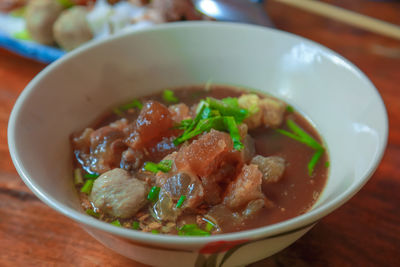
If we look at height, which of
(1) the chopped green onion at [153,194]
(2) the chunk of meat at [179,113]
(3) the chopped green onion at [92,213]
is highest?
(2) the chunk of meat at [179,113]

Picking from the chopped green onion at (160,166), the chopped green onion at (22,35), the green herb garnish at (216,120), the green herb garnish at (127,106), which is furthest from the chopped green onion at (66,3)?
the chopped green onion at (160,166)

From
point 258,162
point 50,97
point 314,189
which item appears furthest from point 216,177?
point 50,97

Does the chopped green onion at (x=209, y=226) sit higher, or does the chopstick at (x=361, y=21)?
the chopstick at (x=361, y=21)

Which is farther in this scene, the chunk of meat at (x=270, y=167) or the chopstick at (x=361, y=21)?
the chopstick at (x=361, y=21)

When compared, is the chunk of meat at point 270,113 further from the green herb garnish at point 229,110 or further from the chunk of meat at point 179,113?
the chunk of meat at point 179,113

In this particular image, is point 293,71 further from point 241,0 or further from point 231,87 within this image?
point 241,0

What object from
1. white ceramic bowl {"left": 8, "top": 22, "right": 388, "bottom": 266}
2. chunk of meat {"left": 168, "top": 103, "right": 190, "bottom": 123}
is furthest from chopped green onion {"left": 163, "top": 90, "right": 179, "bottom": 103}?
chunk of meat {"left": 168, "top": 103, "right": 190, "bottom": 123}

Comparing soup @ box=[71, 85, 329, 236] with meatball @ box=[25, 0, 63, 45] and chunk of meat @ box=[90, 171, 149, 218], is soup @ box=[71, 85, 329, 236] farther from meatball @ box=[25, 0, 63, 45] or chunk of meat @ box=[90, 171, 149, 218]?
meatball @ box=[25, 0, 63, 45]
